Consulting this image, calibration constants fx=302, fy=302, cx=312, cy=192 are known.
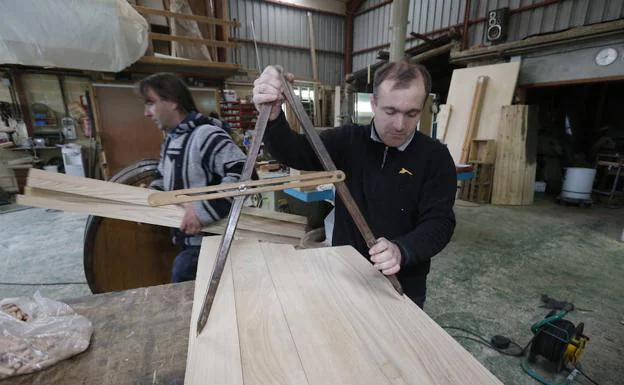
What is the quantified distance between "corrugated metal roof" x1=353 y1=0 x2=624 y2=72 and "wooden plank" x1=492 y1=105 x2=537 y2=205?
2.09m

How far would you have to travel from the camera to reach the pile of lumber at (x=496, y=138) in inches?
221

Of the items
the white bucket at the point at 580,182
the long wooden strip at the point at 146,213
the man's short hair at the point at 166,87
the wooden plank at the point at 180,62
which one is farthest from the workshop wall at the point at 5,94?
the white bucket at the point at 580,182

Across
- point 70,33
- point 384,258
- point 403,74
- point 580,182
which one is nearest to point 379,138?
point 403,74

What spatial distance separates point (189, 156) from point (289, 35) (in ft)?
34.0

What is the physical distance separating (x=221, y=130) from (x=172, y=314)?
40.4 inches

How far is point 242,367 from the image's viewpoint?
2.33 ft

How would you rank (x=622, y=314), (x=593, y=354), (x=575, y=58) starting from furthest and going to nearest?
1. (x=575, y=58)
2. (x=622, y=314)
3. (x=593, y=354)

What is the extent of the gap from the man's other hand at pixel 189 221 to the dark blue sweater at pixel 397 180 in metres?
0.68

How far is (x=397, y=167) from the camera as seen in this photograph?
4.30ft

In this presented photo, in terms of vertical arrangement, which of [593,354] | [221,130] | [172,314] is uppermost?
[221,130]

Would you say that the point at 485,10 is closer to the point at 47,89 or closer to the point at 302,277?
the point at 302,277

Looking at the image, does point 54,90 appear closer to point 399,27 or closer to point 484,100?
point 399,27

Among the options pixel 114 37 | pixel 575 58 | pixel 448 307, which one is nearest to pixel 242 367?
pixel 448 307

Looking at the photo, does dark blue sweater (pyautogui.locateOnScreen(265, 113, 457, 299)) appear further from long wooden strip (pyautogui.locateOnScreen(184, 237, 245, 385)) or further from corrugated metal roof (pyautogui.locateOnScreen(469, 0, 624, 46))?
corrugated metal roof (pyautogui.locateOnScreen(469, 0, 624, 46))
